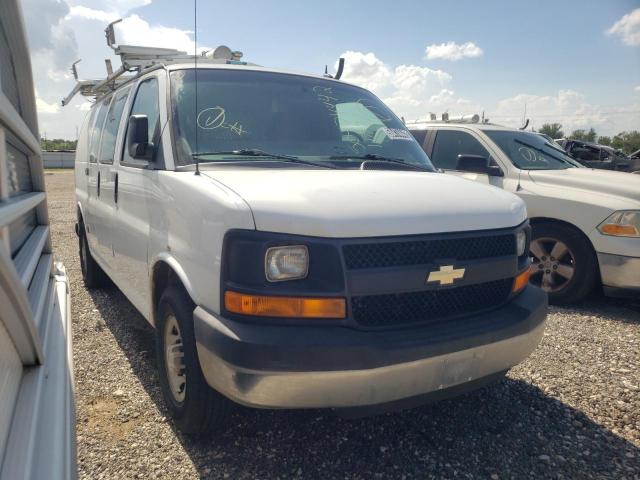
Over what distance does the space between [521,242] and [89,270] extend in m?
4.43

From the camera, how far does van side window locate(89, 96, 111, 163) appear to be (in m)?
4.70

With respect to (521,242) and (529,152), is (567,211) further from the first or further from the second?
(521,242)

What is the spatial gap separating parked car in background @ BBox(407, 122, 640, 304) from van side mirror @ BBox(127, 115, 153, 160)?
274 centimetres

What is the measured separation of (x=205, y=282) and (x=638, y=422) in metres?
2.67

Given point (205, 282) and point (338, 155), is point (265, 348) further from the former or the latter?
point (338, 155)

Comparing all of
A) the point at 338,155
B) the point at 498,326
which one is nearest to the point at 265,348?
the point at 498,326

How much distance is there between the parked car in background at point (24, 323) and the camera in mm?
1333

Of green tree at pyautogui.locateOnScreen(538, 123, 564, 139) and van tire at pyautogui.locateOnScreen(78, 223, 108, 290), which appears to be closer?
van tire at pyautogui.locateOnScreen(78, 223, 108, 290)

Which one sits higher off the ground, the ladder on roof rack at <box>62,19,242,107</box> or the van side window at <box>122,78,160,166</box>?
the ladder on roof rack at <box>62,19,242,107</box>

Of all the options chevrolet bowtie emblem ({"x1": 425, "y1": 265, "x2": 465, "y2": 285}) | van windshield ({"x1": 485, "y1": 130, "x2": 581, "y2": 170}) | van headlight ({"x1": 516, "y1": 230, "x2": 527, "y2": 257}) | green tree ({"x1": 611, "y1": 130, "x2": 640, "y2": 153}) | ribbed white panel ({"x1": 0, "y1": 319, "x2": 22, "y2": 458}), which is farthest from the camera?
green tree ({"x1": 611, "y1": 130, "x2": 640, "y2": 153})

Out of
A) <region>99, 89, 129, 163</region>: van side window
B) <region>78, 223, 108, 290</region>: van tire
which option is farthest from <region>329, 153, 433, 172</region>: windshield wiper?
<region>78, 223, 108, 290</region>: van tire

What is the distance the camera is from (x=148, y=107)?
3.34 meters

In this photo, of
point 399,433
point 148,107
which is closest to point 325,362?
point 399,433

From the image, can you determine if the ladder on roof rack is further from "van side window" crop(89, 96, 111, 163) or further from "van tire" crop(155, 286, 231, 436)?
"van tire" crop(155, 286, 231, 436)
